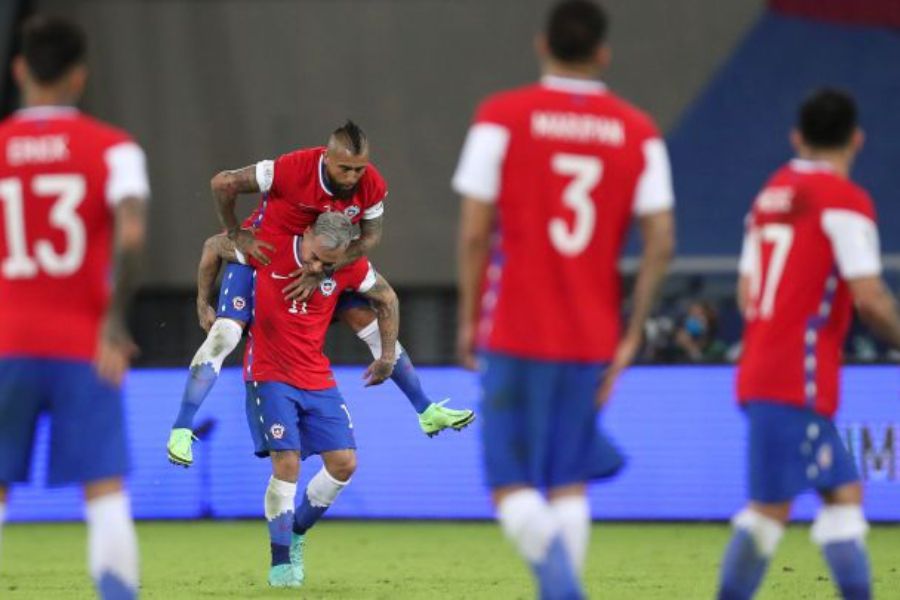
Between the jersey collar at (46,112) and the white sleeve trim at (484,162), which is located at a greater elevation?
the jersey collar at (46,112)

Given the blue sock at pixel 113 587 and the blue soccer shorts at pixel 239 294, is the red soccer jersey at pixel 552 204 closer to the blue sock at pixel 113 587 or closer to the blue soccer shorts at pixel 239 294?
the blue sock at pixel 113 587

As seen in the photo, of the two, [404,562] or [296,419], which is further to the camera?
[404,562]

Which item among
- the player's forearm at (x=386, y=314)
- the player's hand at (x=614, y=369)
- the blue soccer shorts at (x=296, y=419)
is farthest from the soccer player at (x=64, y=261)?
the player's forearm at (x=386, y=314)

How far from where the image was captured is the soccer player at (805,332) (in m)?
6.23

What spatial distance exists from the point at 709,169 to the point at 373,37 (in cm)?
327

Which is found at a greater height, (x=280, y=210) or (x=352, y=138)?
(x=352, y=138)

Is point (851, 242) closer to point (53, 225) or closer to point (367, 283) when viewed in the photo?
point (53, 225)

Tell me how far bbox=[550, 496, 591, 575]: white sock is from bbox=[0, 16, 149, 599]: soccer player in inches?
52.9

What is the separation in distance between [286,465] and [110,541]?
348 centimetres

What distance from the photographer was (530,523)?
5.81m

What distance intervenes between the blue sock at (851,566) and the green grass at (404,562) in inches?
83.6

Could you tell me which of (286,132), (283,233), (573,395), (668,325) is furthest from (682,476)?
(573,395)

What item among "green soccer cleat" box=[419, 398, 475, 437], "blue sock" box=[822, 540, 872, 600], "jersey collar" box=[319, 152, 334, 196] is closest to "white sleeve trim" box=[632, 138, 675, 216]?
"blue sock" box=[822, 540, 872, 600]

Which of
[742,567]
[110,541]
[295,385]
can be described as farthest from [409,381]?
[110,541]
